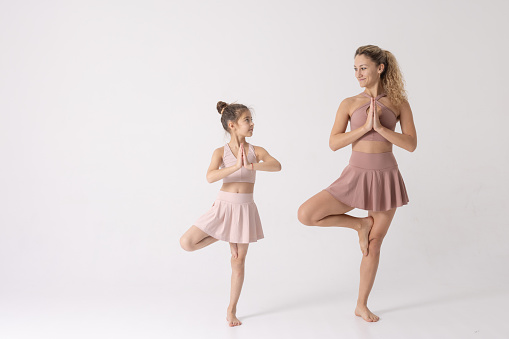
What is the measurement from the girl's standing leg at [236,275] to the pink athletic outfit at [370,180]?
79 cm

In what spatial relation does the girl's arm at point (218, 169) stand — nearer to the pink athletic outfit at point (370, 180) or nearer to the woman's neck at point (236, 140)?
the woman's neck at point (236, 140)

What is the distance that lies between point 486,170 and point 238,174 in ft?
10.4

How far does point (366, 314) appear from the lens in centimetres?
500

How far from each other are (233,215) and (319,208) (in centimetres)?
62

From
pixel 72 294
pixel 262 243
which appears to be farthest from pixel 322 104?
pixel 72 294

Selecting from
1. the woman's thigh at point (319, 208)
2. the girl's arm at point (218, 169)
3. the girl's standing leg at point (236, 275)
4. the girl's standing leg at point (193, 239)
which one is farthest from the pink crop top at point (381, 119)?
the girl's standing leg at point (193, 239)

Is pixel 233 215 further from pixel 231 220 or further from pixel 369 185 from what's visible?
pixel 369 185

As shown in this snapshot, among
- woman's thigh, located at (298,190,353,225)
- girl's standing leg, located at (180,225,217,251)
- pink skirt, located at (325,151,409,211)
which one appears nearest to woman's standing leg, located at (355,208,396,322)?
pink skirt, located at (325,151,409,211)

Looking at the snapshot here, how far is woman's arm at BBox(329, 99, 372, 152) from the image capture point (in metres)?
4.77

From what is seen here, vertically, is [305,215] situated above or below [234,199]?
below

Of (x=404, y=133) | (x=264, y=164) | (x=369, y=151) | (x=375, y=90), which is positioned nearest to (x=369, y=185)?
(x=369, y=151)

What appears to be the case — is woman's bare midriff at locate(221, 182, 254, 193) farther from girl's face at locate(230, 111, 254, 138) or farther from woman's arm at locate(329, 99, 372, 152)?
woman's arm at locate(329, 99, 372, 152)

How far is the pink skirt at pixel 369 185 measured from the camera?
487 centimetres

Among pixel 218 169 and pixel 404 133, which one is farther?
pixel 404 133
